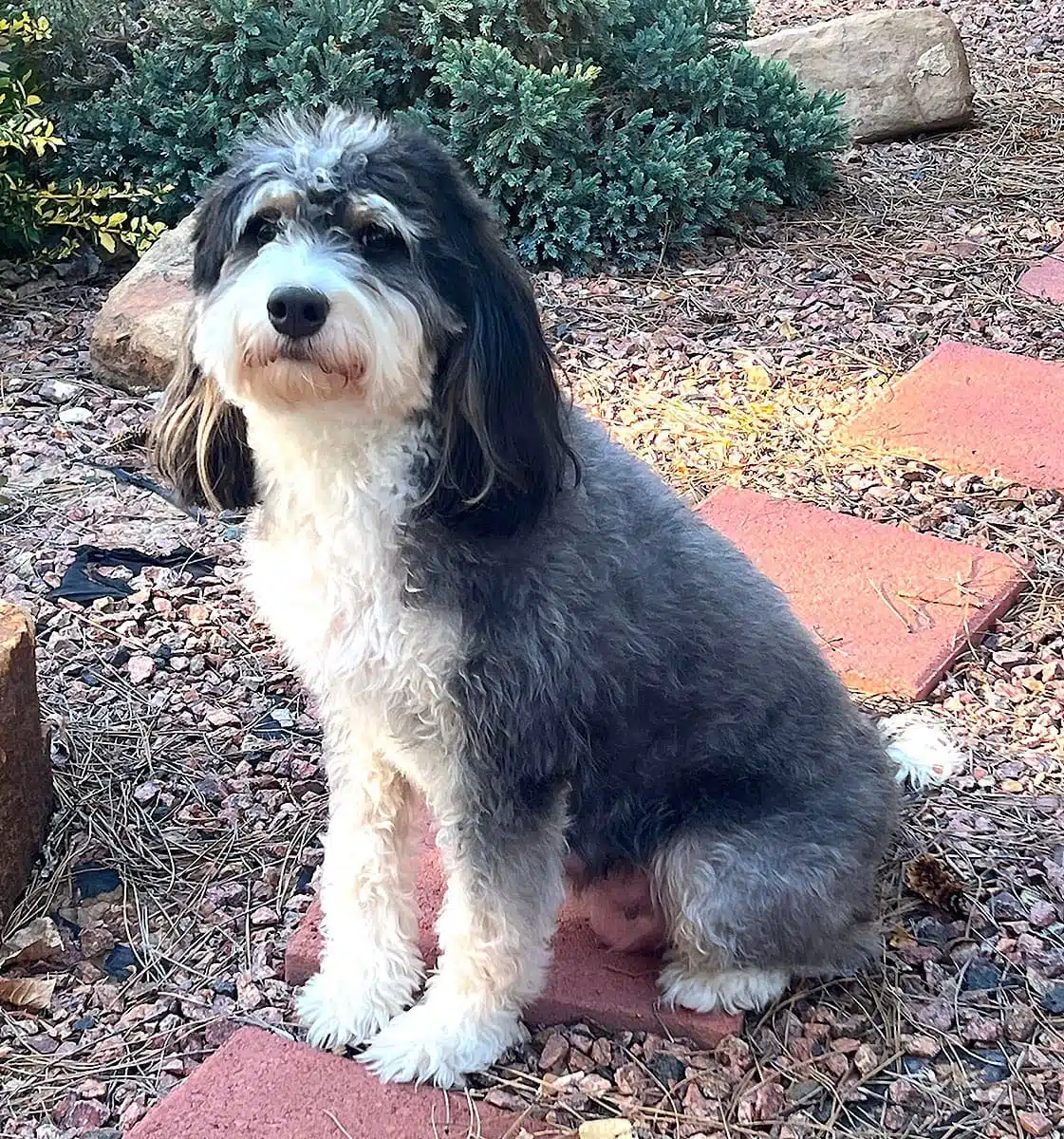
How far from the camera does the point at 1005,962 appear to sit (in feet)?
9.43

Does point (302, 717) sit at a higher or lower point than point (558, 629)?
lower

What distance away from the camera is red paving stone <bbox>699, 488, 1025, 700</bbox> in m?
3.65

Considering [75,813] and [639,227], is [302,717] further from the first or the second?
[639,227]

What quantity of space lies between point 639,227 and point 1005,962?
3738 millimetres

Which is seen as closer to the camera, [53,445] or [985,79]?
[53,445]

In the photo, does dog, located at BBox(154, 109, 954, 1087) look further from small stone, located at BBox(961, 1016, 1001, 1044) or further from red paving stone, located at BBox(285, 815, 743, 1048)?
small stone, located at BBox(961, 1016, 1001, 1044)

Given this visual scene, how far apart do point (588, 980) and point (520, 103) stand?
12.6 ft

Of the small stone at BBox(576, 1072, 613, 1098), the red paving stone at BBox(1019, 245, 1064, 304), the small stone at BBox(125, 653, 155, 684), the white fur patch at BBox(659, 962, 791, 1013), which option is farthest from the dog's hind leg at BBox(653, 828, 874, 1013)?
the red paving stone at BBox(1019, 245, 1064, 304)

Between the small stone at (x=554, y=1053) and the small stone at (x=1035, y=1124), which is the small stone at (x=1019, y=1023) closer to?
the small stone at (x=1035, y=1124)

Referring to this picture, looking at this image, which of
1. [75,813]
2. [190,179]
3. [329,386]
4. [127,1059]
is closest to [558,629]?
[329,386]

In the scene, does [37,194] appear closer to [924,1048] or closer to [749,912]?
[749,912]

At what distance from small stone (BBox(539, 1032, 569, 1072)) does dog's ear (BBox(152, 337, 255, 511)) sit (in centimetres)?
122

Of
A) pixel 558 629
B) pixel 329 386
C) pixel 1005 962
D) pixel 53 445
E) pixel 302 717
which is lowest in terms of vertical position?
pixel 1005 962

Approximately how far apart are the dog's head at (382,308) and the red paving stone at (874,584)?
62.1 inches
